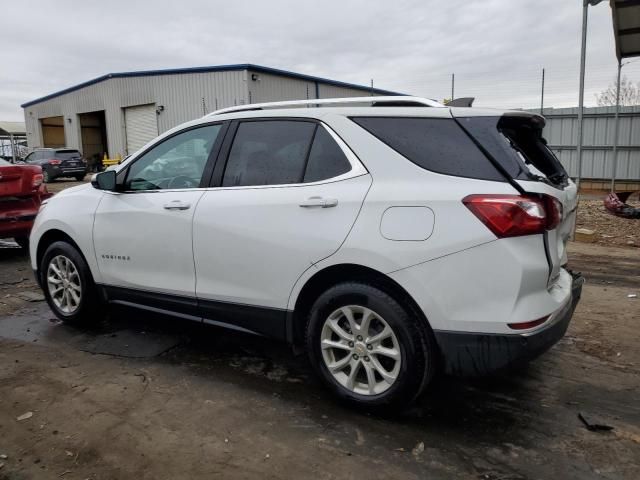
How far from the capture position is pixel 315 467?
2.53 metres

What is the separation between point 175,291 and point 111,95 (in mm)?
29507

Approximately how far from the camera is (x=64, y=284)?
450cm

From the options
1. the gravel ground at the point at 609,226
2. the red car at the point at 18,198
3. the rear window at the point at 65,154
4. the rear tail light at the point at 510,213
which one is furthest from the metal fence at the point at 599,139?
the rear window at the point at 65,154

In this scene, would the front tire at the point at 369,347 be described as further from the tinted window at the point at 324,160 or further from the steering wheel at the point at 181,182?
the steering wheel at the point at 181,182

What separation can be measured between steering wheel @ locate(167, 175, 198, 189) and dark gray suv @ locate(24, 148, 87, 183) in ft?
77.8

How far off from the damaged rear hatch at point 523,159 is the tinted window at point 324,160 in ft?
2.25

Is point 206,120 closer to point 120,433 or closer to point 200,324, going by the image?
point 200,324

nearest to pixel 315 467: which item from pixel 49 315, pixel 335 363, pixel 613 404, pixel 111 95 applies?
pixel 335 363

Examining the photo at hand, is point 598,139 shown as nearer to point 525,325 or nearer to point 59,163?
point 525,325

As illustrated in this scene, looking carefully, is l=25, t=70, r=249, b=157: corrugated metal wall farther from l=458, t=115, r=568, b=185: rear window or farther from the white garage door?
l=458, t=115, r=568, b=185: rear window

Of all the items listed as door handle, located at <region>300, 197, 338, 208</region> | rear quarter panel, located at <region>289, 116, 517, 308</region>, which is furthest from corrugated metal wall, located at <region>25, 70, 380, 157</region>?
rear quarter panel, located at <region>289, 116, 517, 308</region>

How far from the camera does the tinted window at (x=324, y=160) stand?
3061mm

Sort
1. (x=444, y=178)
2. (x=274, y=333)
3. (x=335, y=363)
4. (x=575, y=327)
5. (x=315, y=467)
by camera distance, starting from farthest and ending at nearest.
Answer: (x=575, y=327), (x=274, y=333), (x=335, y=363), (x=444, y=178), (x=315, y=467)

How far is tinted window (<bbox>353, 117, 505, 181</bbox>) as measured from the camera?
2.70 m
